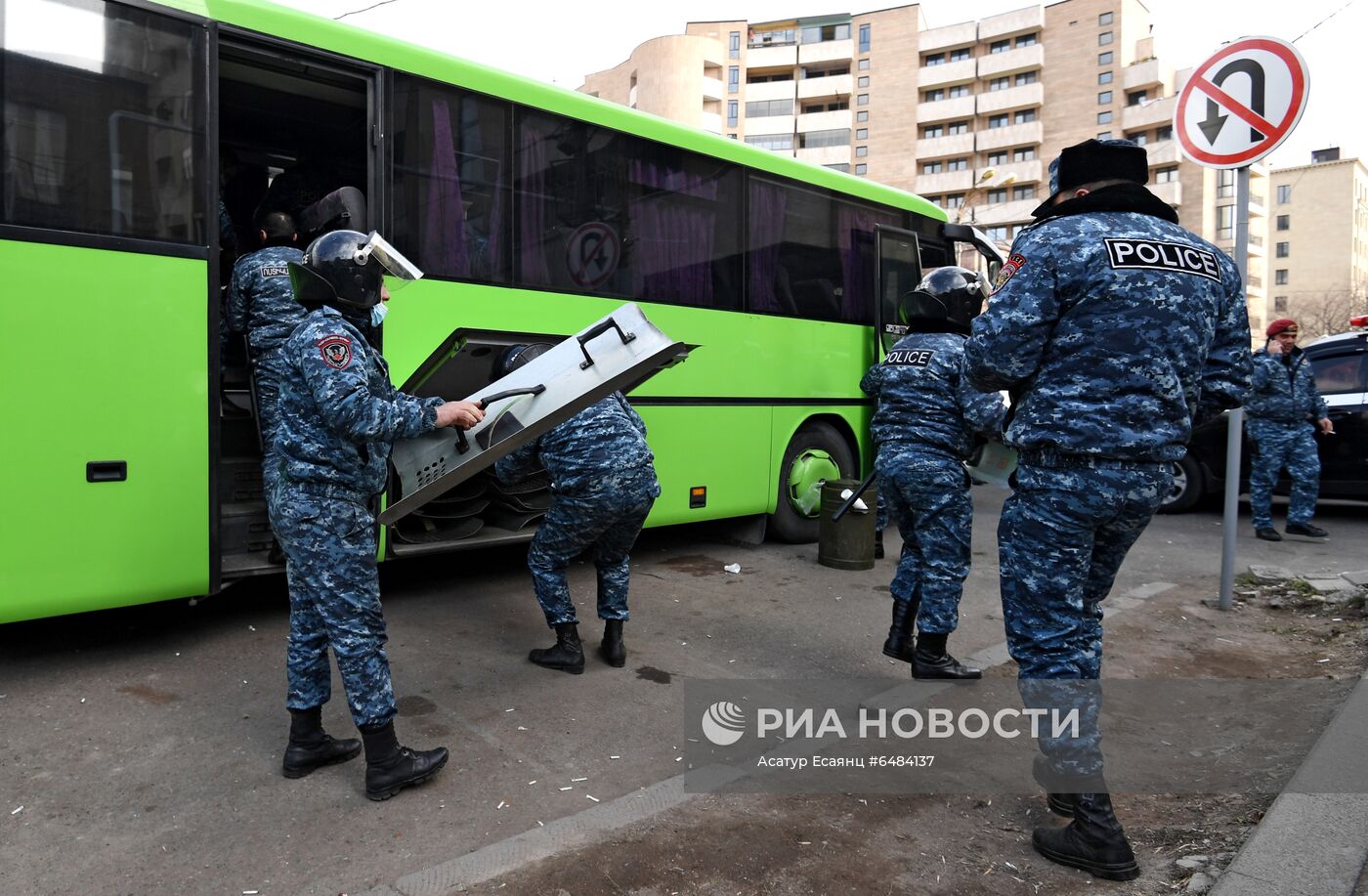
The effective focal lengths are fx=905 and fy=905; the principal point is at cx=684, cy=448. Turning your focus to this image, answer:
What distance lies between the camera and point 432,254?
16.3 ft

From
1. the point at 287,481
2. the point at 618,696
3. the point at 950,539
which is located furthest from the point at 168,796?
the point at 950,539

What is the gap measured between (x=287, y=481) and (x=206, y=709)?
54.7 inches

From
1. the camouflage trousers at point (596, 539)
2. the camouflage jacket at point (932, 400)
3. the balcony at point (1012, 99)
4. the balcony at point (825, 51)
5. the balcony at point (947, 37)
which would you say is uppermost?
the balcony at point (825, 51)

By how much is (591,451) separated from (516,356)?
2.10ft

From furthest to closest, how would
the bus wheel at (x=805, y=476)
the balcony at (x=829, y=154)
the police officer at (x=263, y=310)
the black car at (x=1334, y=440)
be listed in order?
the balcony at (x=829, y=154) → the black car at (x=1334, y=440) → the bus wheel at (x=805, y=476) → the police officer at (x=263, y=310)

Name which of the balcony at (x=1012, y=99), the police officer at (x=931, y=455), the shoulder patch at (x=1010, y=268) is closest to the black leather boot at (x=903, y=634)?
the police officer at (x=931, y=455)

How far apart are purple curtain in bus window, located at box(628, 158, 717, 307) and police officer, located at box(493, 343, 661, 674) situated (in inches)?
72.4

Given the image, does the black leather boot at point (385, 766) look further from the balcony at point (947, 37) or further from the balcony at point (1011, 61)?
the balcony at point (947, 37)

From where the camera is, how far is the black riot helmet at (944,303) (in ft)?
14.7

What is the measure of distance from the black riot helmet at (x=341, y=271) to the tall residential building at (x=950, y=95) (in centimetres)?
5720

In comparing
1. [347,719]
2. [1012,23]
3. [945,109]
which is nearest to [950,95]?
[945,109]

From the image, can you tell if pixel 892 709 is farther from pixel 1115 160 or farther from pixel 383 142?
pixel 383 142

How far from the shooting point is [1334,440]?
910cm

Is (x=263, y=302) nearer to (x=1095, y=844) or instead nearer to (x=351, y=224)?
(x=351, y=224)
